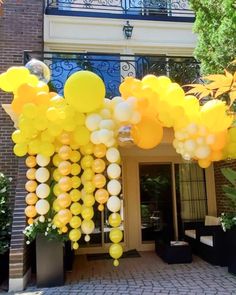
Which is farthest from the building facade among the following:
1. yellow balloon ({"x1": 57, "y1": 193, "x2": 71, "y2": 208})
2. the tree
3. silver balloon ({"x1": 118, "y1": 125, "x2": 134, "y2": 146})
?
yellow balloon ({"x1": 57, "y1": 193, "x2": 71, "y2": 208})

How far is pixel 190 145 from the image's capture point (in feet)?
11.1

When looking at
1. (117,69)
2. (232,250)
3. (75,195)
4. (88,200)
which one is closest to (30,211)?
(75,195)

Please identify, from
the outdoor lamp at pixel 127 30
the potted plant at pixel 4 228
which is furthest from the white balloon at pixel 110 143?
the outdoor lamp at pixel 127 30

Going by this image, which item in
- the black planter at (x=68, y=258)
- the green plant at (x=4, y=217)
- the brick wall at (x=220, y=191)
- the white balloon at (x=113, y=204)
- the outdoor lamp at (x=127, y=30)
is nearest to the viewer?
the white balloon at (x=113, y=204)

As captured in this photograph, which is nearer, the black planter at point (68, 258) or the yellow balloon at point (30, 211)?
the yellow balloon at point (30, 211)

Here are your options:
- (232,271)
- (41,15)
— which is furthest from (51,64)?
(232,271)

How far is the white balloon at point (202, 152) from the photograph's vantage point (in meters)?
3.37

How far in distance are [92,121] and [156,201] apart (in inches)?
282

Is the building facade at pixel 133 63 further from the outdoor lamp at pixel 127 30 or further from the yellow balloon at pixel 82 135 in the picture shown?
the yellow balloon at pixel 82 135

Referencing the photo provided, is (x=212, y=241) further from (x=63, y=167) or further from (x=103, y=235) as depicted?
(x=63, y=167)

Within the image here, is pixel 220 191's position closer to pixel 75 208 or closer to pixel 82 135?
pixel 75 208

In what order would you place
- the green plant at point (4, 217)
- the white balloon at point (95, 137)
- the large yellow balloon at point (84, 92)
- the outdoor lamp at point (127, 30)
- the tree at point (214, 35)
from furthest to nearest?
the outdoor lamp at point (127, 30) → the green plant at point (4, 217) → the tree at point (214, 35) → the white balloon at point (95, 137) → the large yellow balloon at point (84, 92)

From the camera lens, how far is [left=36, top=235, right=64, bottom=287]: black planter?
623cm

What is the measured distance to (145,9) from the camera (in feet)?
32.2
